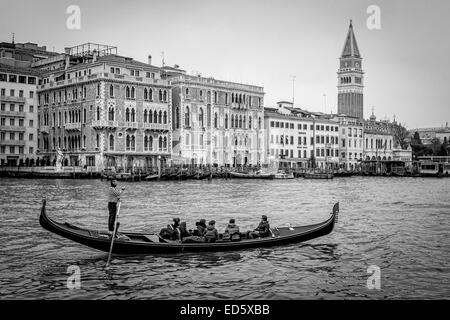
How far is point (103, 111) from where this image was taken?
4416cm

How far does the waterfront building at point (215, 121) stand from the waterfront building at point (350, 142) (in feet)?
47.4

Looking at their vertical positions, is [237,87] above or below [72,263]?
above

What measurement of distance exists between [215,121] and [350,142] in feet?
74.2

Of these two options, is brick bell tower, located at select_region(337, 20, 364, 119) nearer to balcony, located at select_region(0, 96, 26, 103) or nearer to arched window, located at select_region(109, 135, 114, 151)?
arched window, located at select_region(109, 135, 114, 151)

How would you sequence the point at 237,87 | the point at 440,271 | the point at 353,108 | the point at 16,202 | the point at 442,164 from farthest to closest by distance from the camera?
the point at 353,108, the point at 442,164, the point at 237,87, the point at 16,202, the point at 440,271

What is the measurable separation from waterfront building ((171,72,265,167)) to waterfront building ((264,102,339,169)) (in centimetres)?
194

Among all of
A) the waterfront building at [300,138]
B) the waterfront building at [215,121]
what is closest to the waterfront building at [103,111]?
the waterfront building at [215,121]

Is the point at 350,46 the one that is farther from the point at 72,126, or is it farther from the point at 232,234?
the point at 232,234

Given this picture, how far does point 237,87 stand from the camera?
55219 millimetres

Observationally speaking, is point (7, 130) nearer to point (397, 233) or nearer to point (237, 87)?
point (237, 87)

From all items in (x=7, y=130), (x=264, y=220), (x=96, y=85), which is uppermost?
(x=96, y=85)

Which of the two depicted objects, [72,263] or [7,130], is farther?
[7,130]

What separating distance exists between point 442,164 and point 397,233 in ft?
178

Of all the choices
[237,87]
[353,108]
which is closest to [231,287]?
[237,87]
